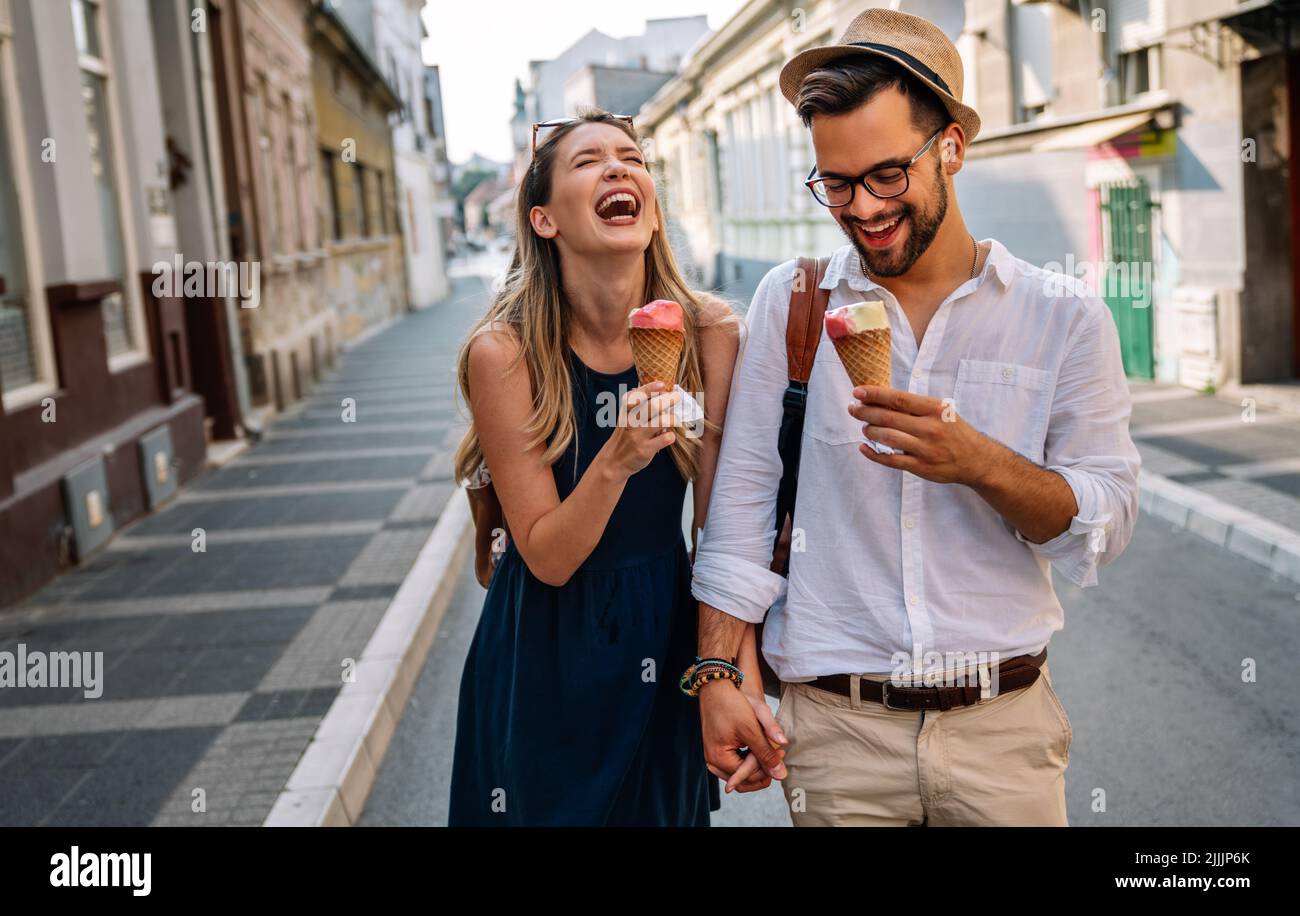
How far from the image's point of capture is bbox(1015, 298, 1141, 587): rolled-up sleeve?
2.19 metres

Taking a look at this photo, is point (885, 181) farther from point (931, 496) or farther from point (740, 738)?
point (740, 738)

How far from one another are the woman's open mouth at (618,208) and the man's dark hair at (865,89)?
1.60ft

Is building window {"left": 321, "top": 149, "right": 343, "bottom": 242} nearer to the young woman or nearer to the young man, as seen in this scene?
the young woman

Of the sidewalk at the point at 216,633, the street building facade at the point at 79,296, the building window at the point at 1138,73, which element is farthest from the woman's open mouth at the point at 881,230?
the building window at the point at 1138,73

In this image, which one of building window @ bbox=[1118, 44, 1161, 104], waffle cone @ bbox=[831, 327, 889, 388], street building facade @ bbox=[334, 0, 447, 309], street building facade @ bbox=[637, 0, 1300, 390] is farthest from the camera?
street building facade @ bbox=[334, 0, 447, 309]

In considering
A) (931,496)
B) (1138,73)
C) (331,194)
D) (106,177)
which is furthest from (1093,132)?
(331,194)

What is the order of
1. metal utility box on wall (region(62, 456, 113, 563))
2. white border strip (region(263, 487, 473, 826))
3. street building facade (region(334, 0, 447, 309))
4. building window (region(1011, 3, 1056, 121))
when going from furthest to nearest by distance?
street building facade (region(334, 0, 447, 309)), building window (region(1011, 3, 1056, 121)), metal utility box on wall (region(62, 456, 113, 563)), white border strip (region(263, 487, 473, 826))

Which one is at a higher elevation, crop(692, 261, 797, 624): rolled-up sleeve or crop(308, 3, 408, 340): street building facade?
crop(308, 3, 408, 340): street building facade

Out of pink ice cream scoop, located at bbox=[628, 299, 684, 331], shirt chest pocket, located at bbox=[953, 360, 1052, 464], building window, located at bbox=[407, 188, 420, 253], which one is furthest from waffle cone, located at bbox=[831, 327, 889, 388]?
building window, located at bbox=[407, 188, 420, 253]

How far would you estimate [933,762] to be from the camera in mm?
2275

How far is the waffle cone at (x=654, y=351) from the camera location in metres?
→ 2.29

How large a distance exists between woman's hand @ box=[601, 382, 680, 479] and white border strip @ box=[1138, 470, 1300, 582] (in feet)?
19.6

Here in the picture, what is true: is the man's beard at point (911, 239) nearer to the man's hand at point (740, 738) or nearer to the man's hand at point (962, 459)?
the man's hand at point (962, 459)

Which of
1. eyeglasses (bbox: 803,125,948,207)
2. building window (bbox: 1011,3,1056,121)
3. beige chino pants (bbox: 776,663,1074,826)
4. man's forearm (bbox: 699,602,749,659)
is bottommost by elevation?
beige chino pants (bbox: 776,663,1074,826)
